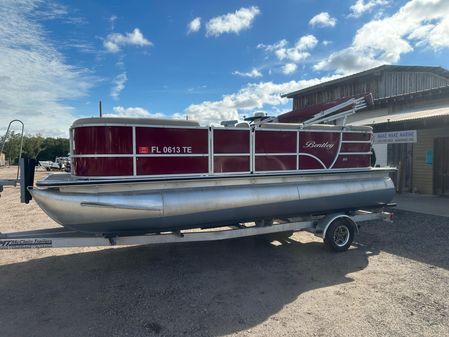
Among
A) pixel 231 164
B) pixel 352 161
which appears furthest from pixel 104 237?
pixel 352 161

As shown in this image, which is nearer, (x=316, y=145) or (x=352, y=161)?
(x=316, y=145)

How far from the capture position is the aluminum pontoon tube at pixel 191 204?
4.39 meters

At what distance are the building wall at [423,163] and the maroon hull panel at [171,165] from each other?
36.8 ft

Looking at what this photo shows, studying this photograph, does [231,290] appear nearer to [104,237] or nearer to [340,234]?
[104,237]

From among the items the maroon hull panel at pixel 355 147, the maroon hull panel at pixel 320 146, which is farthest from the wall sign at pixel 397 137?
the maroon hull panel at pixel 320 146

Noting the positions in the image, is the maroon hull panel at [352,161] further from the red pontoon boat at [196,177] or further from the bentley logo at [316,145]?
the bentley logo at [316,145]

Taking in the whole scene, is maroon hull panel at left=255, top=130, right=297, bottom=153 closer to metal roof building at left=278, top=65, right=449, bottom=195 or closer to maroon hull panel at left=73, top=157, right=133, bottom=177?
maroon hull panel at left=73, top=157, right=133, bottom=177

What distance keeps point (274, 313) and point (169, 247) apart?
2.99 m

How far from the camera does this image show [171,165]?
4875 millimetres

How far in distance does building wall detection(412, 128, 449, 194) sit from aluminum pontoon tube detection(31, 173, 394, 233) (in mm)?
8396

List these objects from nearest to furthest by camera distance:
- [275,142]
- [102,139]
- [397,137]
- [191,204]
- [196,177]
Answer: [102,139], [191,204], [196,177], [275,142], [397,137]

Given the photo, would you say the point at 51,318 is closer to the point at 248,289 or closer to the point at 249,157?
the point at 248,289

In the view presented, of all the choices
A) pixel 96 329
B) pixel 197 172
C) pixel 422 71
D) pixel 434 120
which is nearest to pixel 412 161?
pixel 434 120

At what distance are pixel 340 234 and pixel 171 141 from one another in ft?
11.6
